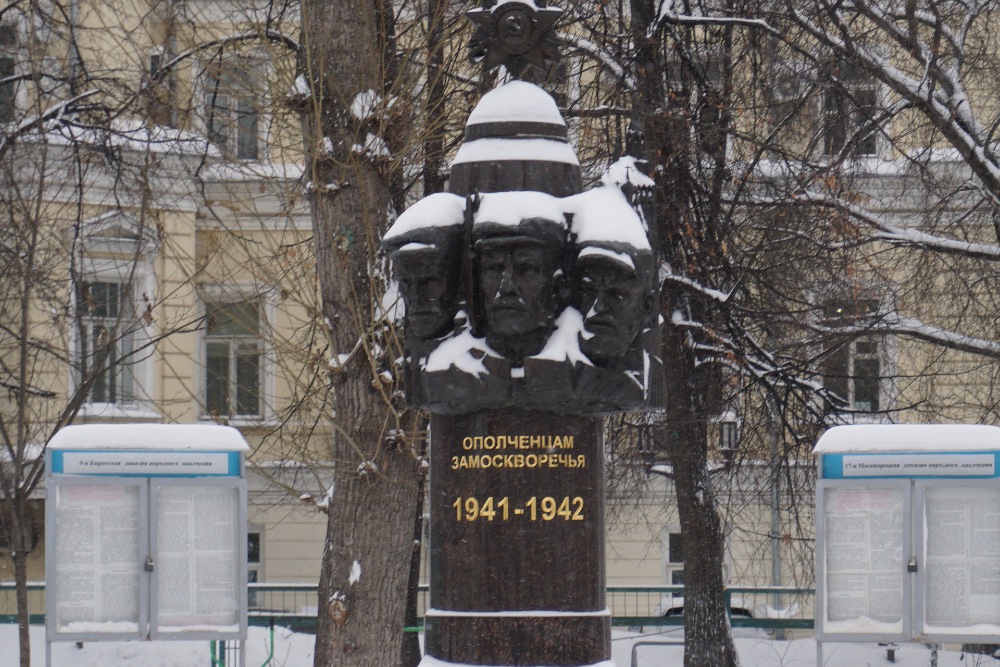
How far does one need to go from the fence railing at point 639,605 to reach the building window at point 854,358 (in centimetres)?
213

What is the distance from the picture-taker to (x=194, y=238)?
22406 mm

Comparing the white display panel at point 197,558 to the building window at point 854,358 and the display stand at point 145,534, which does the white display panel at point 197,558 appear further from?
the building window at point 854,358

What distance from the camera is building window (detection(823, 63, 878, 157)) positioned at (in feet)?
48.0

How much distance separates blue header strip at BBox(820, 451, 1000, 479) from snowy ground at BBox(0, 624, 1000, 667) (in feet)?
10.4

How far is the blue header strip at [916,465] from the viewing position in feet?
34.6

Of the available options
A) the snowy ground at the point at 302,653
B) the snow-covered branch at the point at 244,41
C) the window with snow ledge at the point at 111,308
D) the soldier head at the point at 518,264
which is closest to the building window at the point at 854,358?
the snowy ground at the point at 302,653

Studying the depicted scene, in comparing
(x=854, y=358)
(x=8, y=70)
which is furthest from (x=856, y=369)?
(x=8, y=70)

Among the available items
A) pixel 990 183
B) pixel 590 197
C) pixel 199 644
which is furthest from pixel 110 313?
pixel 590 197

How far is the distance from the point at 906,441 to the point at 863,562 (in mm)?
878

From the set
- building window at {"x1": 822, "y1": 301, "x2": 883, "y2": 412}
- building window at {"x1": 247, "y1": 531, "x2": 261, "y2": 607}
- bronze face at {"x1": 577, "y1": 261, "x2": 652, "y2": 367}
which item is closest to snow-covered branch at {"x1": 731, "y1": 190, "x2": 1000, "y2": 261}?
building window at {"x1": 822, "y1": 301, "x2": 883, "y2": 412}

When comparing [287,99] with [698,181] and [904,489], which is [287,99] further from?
[904,489]

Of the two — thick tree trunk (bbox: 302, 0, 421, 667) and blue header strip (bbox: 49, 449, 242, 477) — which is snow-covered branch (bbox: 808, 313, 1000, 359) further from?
blue header strip (bbox: 49, 449, 242, 477)

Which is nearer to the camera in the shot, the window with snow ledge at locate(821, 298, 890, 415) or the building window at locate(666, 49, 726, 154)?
the building window at locate(666, 49, 726, 154)

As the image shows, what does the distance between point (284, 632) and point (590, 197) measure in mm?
8645
